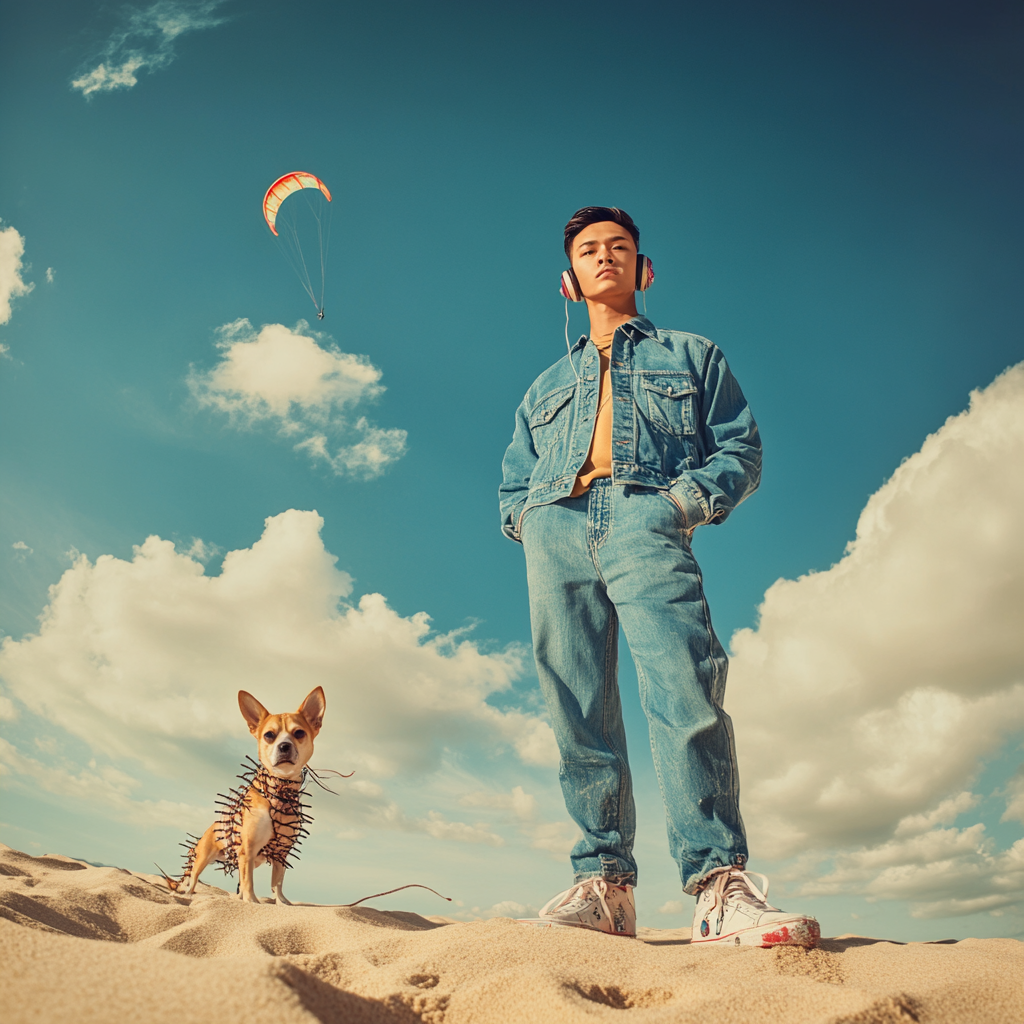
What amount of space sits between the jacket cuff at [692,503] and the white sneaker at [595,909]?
1.29 metres

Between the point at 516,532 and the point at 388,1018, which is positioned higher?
the point at 516,532

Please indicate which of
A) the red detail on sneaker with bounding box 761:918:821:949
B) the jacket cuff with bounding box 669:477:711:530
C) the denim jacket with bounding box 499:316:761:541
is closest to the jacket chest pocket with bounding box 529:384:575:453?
A: the denim jacket with bounding box 499:316:761:541

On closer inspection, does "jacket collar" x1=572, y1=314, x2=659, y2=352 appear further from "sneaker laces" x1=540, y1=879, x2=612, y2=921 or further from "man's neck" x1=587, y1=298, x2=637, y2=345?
"sneaker laces" x1=540, y1=879, x2=612, y2=921

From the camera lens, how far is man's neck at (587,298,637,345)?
3.28 meters

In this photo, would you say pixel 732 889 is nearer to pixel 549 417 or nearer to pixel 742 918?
pixel 742 918

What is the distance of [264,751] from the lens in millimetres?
3439

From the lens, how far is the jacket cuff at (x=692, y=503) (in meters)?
2.56

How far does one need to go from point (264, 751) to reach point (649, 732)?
6.44 feet

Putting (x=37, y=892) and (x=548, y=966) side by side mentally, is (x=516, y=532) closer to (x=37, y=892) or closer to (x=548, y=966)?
(x=548, y=966)

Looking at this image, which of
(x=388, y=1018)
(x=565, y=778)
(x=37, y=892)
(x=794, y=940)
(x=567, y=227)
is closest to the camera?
(x=388, y=1018)

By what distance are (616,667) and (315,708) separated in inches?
65.6

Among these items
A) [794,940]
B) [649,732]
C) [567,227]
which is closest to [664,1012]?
[794,940]

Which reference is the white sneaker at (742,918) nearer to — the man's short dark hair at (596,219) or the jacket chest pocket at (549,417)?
the jacket chest pocket at (549,417)

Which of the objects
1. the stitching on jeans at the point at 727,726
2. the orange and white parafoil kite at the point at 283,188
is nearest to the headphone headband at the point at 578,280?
the stitching on jeans at the point at 727,726
